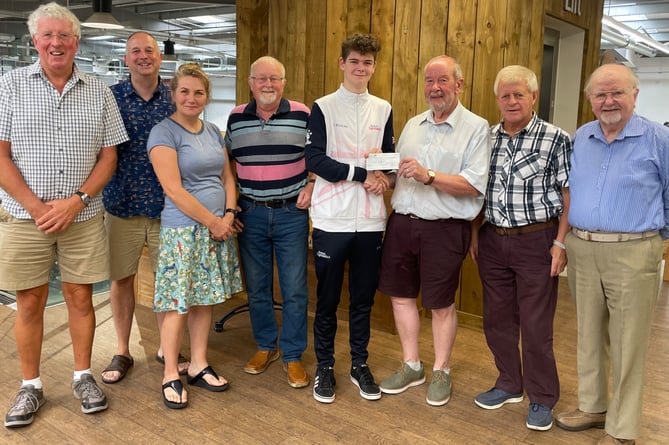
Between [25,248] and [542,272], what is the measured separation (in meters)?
2.18

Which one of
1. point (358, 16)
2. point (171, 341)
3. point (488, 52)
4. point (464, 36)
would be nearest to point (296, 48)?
point (358, 16)

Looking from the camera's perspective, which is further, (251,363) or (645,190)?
(251,363)

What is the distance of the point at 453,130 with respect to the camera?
8.54 ft

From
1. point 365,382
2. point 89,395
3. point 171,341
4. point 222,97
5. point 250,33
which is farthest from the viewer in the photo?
point 222,97

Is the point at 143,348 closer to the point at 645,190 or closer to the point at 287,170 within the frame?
the point at 287,170

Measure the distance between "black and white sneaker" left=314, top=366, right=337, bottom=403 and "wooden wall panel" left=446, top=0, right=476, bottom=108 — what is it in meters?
1.98

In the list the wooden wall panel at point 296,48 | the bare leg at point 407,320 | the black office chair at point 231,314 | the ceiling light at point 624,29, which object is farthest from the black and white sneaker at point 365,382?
the ceiling light at point 624,29

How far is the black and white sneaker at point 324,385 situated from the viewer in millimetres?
Result: 2775

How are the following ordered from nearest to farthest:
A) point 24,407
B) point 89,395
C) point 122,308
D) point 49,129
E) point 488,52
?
point 49,129 < point 24,407 < point 89,395 < point 122,308 < point 488,52

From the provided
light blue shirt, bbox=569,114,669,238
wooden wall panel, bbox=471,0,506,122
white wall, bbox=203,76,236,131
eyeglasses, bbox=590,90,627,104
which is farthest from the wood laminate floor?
white wall, bbox=203,76,236,131

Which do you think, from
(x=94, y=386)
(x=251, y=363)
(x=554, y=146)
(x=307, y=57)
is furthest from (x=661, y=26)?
(x=94, y=386)

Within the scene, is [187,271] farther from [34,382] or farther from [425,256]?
[425,256]

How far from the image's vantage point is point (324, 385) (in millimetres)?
2812

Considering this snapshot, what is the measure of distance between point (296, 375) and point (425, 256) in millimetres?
907
